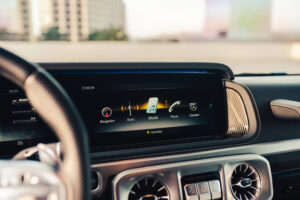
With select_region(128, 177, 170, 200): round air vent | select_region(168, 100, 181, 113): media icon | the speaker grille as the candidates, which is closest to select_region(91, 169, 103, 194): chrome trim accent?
select_region(128, 177, 170, 200): round air vent

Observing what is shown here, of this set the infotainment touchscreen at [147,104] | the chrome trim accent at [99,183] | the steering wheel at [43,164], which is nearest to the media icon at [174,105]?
the infotainment touchscreen at [147,104]

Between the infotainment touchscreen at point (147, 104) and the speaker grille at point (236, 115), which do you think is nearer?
the infotainment touchscreen at point (147, 104)

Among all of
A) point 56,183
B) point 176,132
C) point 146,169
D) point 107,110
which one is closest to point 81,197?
point 56,183

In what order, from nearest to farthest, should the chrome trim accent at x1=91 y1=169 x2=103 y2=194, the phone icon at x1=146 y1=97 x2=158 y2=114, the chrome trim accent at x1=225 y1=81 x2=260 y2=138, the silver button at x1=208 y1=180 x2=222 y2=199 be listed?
the chrome trim accent at x1=91 y1=169 x2=103 y2=194 → the silver button at x1=208 y1=180 x2=222 y2=199 → the phone icon at x1=146 y1=97 x2=158 y2=114 → the chrome trim accent at x1=225 y1=81 x2=260 y2=138

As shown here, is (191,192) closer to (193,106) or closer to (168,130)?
(168,130)

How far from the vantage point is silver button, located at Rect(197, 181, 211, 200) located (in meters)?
1.67

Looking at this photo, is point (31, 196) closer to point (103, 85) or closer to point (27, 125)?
point (27, 125)

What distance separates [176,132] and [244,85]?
0.55 metres

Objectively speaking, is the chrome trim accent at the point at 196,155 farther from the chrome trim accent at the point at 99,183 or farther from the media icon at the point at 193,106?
the media icon at the point at 193,106

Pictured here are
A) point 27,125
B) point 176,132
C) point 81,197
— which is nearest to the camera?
point 81,197

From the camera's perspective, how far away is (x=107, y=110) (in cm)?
173

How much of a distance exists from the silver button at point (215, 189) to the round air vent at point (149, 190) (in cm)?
24

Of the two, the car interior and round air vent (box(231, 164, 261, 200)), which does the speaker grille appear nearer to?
the car interior

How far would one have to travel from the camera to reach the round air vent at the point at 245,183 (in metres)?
1.78
